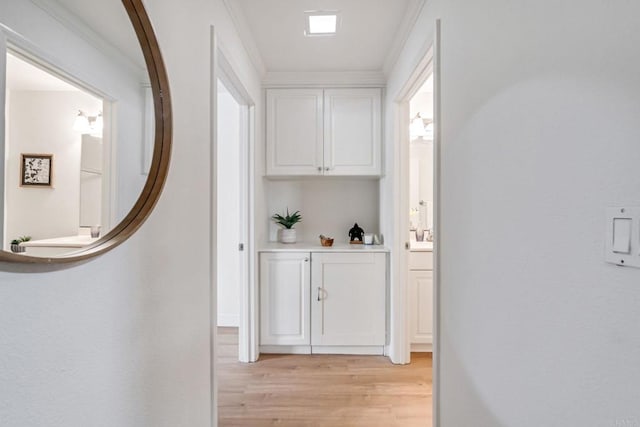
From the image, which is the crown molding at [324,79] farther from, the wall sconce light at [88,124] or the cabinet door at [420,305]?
the wall sconce light at [88,124]

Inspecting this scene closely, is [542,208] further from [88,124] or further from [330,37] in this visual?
[330,37]

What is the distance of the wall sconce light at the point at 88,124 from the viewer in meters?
0.77

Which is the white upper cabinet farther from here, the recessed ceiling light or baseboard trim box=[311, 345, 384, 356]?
baseboard trim box=[311, 345, 384, 356]

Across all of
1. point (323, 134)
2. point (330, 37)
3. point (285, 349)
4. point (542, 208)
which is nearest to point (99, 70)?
point (542, 208)

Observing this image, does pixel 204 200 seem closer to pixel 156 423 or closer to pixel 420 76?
pixel 156 423

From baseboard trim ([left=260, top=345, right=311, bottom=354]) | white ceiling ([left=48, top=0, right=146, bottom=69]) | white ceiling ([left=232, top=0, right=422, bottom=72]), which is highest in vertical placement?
white ceiling ([left=232, top=0, right=422, bottom=72])

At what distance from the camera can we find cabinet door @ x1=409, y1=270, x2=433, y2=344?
306 centimetres

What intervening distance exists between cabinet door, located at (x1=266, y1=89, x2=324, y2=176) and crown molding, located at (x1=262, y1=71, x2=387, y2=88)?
0.07 m

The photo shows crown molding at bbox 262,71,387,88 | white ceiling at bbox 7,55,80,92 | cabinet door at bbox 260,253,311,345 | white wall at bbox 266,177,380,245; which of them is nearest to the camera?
white ceiling at bbox 7,55,80,92

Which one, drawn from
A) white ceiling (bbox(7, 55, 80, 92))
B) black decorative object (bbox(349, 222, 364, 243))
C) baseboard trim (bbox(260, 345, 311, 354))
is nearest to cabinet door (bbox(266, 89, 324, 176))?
black decorative object (bbox(349, 222, 364, 243))

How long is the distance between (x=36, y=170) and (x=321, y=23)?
2.07 meters

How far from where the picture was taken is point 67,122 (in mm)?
735

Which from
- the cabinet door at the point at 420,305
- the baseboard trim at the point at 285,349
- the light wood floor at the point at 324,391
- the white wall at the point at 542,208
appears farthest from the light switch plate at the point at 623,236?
the baseboard trim at the point at 285,349

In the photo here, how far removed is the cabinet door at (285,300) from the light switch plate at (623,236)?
2449 millimetres
